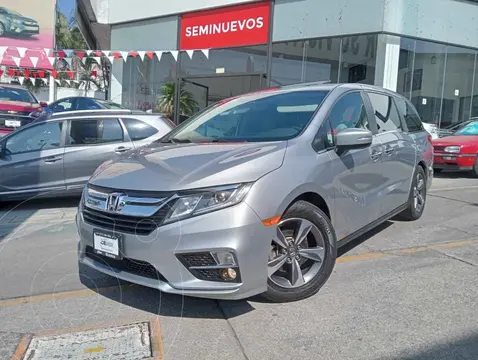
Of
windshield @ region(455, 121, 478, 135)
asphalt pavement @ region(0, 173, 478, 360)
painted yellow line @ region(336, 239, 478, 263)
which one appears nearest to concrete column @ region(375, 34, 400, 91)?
windshield @ region(455, 121, 478, 135)

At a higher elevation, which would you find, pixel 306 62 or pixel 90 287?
pixel 306 62

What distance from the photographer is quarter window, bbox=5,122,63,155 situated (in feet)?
23.4

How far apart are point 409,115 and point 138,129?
422 cm

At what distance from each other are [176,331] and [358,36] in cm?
1191

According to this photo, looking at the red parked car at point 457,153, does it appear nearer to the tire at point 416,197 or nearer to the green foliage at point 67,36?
the tire at point 416,197

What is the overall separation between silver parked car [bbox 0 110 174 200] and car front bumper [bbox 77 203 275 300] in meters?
4.44

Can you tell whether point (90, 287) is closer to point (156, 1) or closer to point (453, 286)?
point (453, 286)

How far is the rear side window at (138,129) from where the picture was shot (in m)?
7.40

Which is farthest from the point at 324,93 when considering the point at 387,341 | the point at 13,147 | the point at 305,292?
the point at 13,147

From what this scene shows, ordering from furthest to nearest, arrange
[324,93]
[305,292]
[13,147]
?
1. [13,147]
2. [324,93]
3. [305,292]

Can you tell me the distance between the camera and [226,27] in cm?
1566

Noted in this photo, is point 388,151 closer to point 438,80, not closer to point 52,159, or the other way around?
point 52,159

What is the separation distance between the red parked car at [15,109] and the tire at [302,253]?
9860mm

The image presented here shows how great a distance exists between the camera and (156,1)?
17.1 metres
